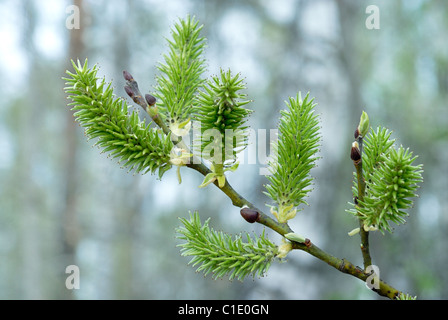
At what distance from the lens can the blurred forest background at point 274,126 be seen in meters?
2.31

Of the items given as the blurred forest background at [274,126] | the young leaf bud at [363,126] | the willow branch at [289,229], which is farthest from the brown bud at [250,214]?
the blurred forest background at [274,126]

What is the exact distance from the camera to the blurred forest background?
231 centimetres

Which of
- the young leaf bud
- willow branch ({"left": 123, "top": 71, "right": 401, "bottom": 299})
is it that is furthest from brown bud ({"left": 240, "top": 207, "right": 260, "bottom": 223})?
the young leaf bud

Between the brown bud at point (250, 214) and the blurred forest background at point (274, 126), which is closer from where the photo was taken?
the brown bud at point (250, 214)

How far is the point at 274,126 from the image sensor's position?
2393 millimetres

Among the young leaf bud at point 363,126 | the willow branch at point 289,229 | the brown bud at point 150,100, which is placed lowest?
the willow branch at point 289,229

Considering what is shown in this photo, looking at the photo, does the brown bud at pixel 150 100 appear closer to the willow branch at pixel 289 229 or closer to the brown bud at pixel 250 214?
the willow branch at pixel 289 229

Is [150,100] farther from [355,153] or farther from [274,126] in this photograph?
[274,126]

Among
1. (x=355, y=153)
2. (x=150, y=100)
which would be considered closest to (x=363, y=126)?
(x=355, y=153)

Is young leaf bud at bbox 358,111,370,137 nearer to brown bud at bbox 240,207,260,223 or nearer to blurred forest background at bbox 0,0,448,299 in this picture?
brown bud at bbox 240,207,260,223

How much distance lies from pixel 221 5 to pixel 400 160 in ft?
9.25

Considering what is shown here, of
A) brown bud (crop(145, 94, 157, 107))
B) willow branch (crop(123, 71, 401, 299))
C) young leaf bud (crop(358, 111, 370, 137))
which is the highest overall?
brown bud (crop(145, 94, 157, 107))

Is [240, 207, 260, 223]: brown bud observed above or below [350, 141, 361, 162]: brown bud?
below
